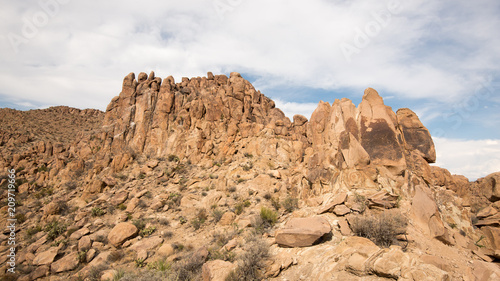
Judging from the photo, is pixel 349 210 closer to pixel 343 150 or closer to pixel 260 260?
pixel 343 150

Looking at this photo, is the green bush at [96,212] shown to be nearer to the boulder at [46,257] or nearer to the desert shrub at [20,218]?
the boulder at [46,257]

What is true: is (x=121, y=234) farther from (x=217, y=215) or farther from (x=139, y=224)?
(x=217, y=215)

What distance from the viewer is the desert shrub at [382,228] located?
6152 mm

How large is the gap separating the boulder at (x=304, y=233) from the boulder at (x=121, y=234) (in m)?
9.22

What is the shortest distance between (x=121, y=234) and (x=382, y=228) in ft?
41.8

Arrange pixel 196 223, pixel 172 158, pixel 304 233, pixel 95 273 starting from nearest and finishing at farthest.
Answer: pixel 304 233, pixel 95 273, pixel 196 223, pixel 172 158

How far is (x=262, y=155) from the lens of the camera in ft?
64.6

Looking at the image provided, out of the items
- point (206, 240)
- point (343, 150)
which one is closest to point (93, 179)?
point (206, 240)

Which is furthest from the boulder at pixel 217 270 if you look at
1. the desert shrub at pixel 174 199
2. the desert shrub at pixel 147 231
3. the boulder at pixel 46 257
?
the boulder at pixel 46 257

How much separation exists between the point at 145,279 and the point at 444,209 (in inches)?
471

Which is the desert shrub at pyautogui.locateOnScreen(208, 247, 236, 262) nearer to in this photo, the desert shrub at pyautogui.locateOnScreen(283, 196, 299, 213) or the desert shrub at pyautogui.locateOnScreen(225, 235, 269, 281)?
the desert shrub at pyautogui.locateOnScreen(225, 235, 269, 281)

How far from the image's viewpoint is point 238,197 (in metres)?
15.3

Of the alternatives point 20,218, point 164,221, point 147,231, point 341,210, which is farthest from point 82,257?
point 341,210

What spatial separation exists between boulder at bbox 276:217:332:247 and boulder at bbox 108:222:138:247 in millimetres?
9216
